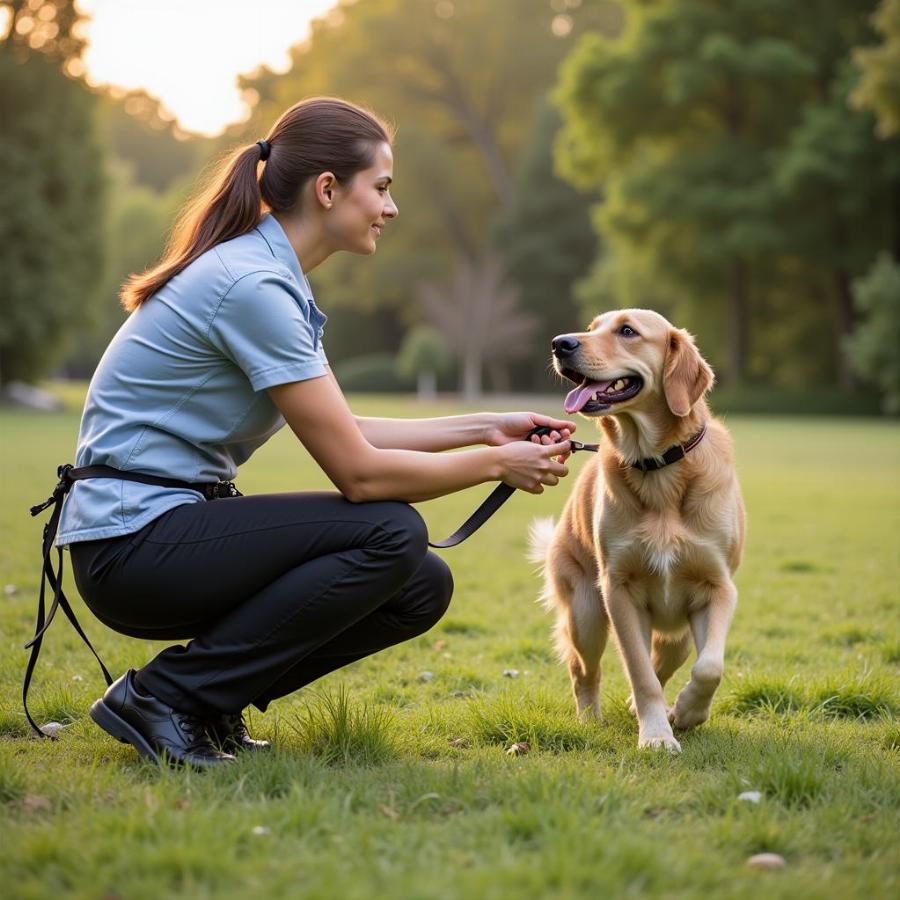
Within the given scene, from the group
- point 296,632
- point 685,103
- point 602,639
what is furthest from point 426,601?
point 685,103

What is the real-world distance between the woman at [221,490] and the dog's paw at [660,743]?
96 centimetres

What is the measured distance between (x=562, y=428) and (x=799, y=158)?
99.0ft

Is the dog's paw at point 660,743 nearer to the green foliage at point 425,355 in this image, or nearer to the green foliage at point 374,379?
the green foliage at point 425,355

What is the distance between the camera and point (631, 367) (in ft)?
13.7

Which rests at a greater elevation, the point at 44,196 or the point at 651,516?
the point at 44,196

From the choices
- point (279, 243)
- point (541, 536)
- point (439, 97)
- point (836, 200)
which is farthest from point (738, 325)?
point (279, 243)

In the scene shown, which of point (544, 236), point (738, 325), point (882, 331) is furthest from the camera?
point (544, 236)

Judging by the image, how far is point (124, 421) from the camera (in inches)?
128

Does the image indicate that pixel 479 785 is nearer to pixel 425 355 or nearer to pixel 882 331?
pixel 882 331

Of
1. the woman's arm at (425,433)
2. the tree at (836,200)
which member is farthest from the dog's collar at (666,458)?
the tree at (836,200)

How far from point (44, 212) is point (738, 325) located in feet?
69.8

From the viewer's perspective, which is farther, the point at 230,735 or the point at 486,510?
the point at 486,510

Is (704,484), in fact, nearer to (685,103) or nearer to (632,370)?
(632,370)

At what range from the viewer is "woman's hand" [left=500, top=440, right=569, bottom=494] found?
11.6 ft
